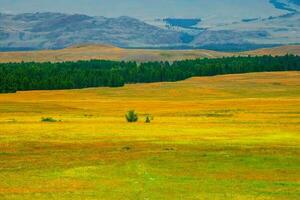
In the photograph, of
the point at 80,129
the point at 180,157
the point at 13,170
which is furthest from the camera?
the point at 80,129

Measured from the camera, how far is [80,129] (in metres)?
68.1

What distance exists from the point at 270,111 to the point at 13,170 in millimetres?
65371

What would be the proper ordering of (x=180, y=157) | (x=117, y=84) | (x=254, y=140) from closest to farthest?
(x=180, y=157) → (x=254, y=140) → (x=117, y=84)

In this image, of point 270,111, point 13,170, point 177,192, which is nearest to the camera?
point 177,192

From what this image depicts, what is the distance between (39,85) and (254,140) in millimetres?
129622

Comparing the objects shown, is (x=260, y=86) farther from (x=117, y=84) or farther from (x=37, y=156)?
(x=37, y=156)

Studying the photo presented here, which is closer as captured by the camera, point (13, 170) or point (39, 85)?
point (13, 170)

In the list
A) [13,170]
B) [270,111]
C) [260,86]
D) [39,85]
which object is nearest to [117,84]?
[39,85]

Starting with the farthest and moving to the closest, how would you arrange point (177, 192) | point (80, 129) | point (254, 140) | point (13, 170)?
1. point (80, 129)
2. point (254, 140)
3. point (13, 170)
4. point (177, 192)

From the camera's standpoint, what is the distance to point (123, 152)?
49.6m

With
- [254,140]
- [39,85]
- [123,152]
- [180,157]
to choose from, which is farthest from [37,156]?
[39,85]

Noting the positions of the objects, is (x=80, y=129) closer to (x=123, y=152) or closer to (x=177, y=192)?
(x=123, y=152)

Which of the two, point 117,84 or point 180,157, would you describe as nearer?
point 180,157

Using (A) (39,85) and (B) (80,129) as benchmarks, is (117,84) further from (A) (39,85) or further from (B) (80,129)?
(B) (80,129)
